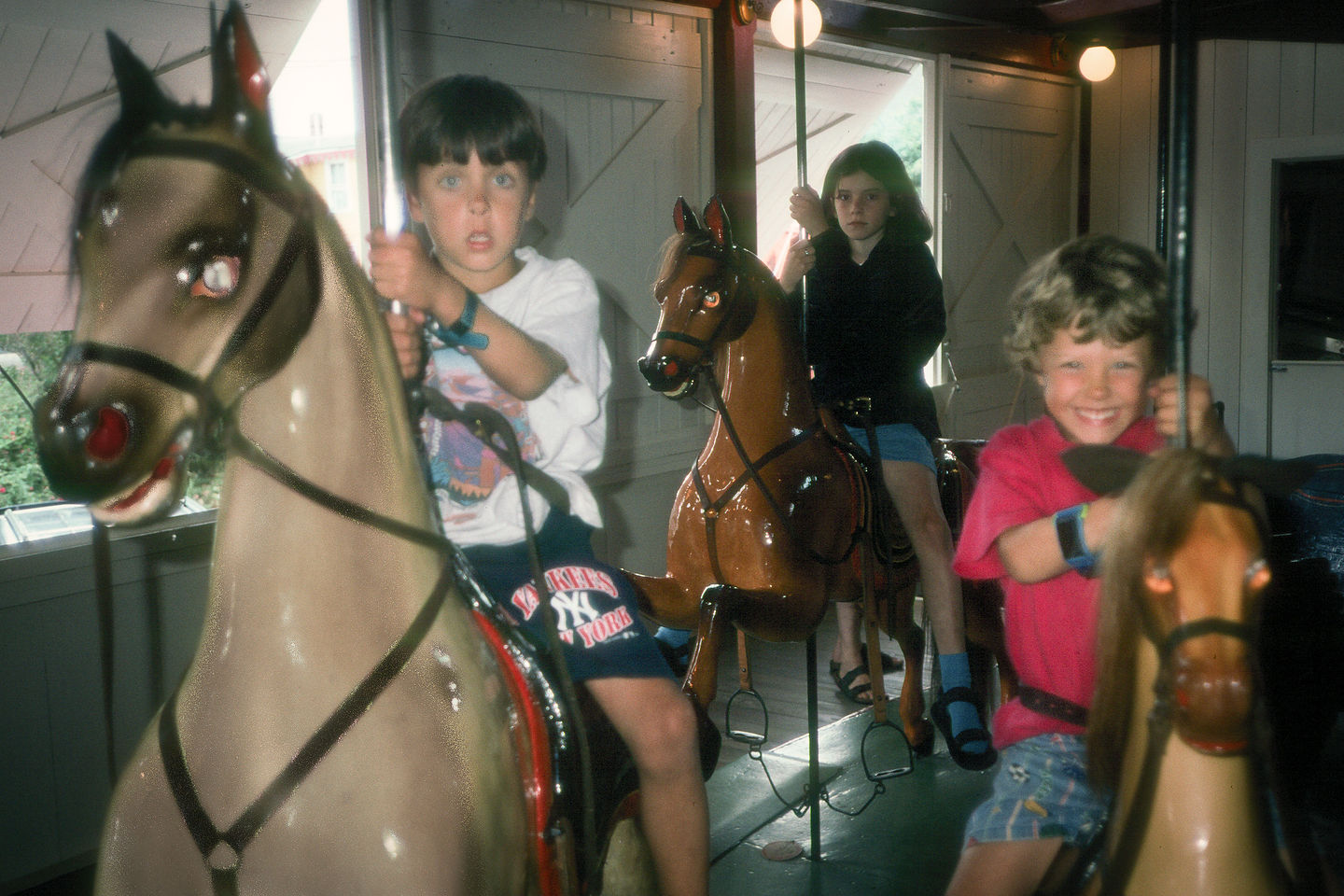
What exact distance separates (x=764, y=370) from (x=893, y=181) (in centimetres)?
110

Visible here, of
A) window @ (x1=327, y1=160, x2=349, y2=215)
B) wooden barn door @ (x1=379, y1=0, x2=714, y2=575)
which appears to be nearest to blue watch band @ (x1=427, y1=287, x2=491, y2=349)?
window @ (x1=327, y1=160, x2=349, y2=215)

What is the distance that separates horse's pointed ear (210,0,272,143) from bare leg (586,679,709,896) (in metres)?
0.92

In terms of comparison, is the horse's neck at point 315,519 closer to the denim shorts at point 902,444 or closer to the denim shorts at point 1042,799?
the denim shorts at point 1042,799

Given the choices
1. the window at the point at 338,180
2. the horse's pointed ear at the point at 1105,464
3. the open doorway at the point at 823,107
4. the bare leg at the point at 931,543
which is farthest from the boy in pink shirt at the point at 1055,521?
the open doorway at the point at 823,107

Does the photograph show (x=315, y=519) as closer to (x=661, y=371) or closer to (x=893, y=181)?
(x=661, y=371)

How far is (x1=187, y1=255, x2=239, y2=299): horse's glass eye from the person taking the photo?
3.12 ft

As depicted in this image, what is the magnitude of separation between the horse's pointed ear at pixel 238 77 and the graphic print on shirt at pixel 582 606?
2.54ft

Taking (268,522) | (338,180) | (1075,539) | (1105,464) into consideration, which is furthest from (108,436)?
(338,180)

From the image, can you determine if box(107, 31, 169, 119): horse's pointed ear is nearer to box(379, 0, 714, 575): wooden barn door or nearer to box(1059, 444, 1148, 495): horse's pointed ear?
box(1059, 444, 1148, 495): horse's pointed ear

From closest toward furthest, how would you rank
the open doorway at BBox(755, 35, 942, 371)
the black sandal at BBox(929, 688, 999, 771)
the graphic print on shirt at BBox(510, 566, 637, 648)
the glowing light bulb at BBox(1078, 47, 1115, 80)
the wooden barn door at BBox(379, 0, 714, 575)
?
the graphic print on shirt at BBox(510, 566, 637, 648) → the black sandal at BBox(929, 688, 999, 771) → the wooden barn door at BBox(379, 0, 714, 575) → the open doorway at BBox(755, 35, 942, 371) → the glowing light bulb at BBox(1078, 47, 1115, 80)

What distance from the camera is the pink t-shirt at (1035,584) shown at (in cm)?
148

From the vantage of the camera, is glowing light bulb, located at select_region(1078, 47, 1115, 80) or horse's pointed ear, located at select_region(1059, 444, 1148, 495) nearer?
horse's pointed ear, located at select_region(1059, 444, 1148, 495)

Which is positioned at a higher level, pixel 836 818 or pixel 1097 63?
pixel 1097 63

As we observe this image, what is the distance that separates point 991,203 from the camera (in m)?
6.89
